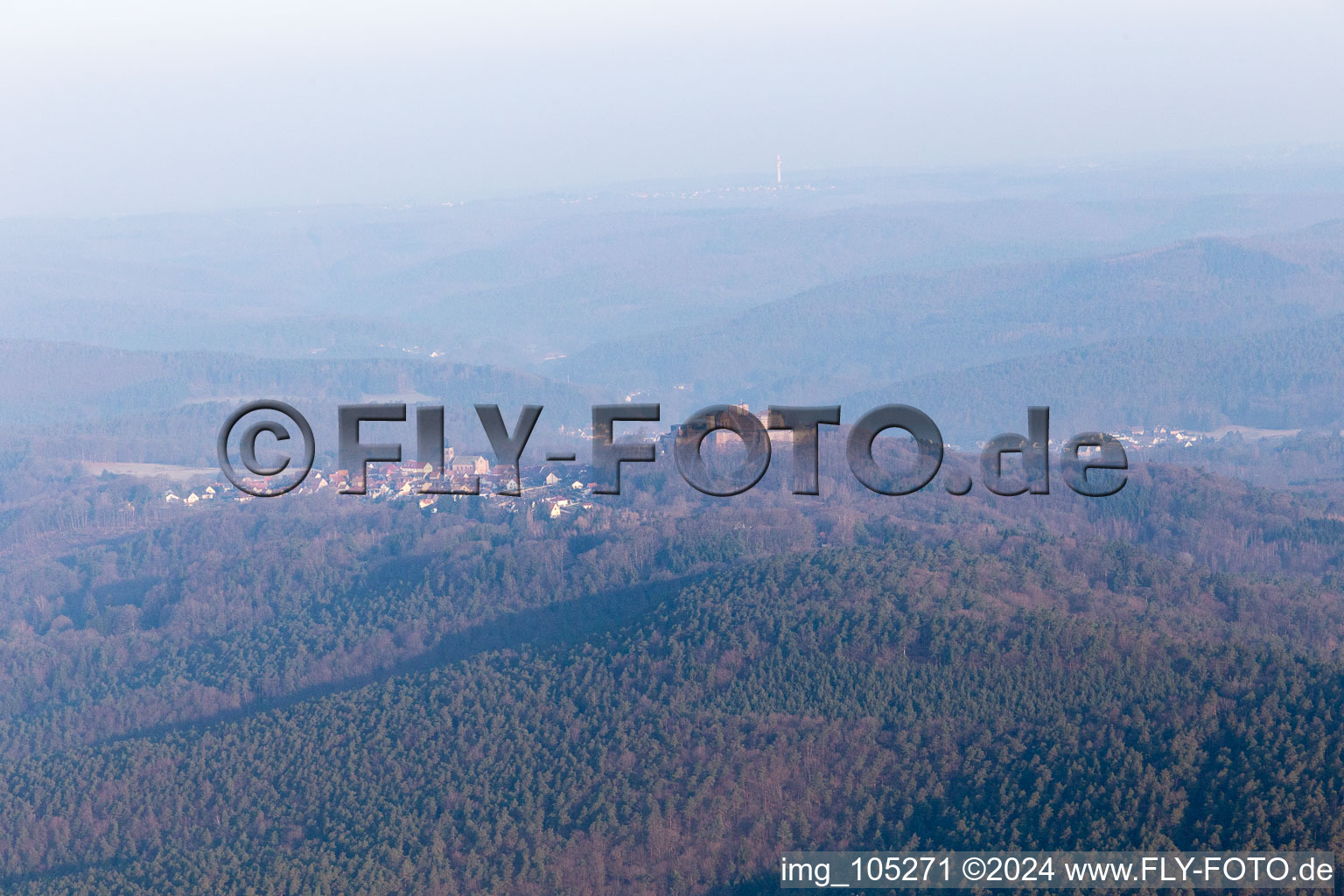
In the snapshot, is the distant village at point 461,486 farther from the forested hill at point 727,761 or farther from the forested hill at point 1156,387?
the forested hill at point 1156,387

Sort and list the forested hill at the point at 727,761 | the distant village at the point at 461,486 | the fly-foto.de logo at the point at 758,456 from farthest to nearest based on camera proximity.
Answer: the distant village at the point at 461,486
the fly-foto.de logo at the point at 758,456
the forested hill at the point at 727,761

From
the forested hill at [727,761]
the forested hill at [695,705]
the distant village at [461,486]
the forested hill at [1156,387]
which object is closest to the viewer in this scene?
the forested hill at [727,761]

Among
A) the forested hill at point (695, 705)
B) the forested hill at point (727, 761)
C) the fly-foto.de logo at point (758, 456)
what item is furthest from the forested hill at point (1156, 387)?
the forested hill at point (727, 761)

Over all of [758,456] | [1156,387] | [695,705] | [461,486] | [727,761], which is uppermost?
[1156,387]

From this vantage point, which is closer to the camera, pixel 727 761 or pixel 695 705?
pixel 727 761

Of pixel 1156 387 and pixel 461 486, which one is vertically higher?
pixel 1156 387

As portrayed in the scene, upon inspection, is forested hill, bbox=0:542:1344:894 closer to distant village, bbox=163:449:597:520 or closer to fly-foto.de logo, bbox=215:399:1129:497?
fly-foto.de logo, bbox=215:399:1129:497

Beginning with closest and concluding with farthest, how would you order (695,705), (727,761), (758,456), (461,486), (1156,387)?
(727,761) < (695,705) < (758,456) < (461,486) < (1156,387)

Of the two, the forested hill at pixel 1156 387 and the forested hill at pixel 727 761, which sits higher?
the forested hill at pixel 1156 387

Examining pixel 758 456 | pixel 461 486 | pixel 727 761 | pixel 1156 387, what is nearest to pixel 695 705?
pixel 727 761

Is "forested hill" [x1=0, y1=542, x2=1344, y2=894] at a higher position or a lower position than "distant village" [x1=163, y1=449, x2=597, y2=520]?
lower

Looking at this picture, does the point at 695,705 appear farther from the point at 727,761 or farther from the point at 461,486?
the point at 461,486

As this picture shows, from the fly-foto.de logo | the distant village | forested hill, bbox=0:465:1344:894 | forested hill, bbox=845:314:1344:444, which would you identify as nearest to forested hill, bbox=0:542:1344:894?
forested hill, bbox=0:465:1344:894
